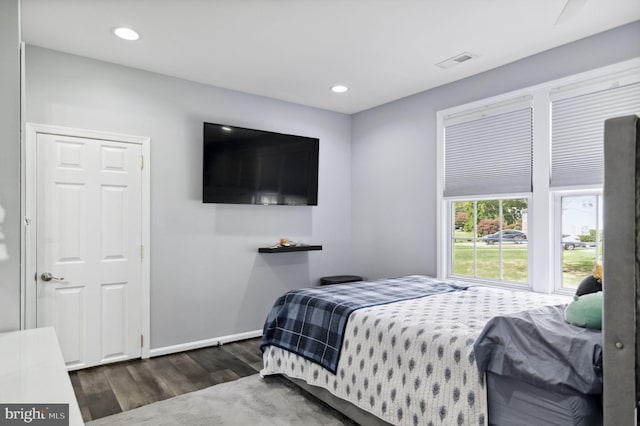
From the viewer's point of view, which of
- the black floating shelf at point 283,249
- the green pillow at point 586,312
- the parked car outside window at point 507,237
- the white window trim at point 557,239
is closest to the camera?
the green pillow at point 586,312

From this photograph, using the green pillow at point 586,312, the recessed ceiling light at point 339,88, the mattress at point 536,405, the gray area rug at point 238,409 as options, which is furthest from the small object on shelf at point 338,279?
the green pillow at point 586,312

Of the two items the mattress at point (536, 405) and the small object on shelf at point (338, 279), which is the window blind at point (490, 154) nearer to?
the small object on shelf at point (338, 279)

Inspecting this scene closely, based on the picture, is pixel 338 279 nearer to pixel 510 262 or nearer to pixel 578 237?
pixel 510 262

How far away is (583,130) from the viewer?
9.83 ft

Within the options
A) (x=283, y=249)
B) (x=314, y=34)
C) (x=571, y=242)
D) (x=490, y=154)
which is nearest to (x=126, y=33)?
(x=314, y=34)

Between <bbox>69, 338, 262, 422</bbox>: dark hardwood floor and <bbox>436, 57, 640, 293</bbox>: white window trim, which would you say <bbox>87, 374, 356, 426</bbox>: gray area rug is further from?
<bbox>436, 57, 640, 293</bbox>: white window trim

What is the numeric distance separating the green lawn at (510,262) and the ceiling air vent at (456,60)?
1593 millimetres

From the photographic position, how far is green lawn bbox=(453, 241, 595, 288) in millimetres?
3074

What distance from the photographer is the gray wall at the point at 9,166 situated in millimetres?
1737

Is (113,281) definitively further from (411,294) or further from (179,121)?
(411,294)

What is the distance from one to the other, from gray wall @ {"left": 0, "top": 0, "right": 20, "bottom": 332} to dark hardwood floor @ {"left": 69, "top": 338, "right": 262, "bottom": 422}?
1250 millimetres

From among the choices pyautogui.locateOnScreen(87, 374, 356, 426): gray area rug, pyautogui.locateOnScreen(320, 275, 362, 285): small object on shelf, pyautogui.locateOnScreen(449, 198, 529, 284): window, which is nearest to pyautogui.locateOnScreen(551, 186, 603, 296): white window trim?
pyautogui.locateOnScreen(449, 198, 529, 284): window

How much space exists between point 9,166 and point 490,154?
136 inches

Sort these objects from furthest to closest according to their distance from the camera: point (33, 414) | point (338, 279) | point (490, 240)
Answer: point (338, 279) → point (490, 240) → point (33, 414)
